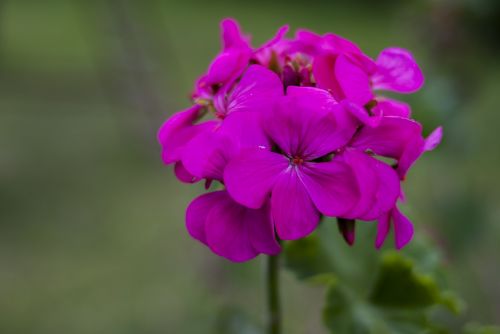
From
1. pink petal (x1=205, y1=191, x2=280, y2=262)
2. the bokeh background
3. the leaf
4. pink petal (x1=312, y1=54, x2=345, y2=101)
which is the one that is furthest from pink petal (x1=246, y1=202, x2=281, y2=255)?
the leaf

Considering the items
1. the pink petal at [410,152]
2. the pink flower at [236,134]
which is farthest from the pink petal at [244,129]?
the pink petal at [410,152]

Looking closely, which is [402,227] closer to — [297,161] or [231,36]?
[297,161]

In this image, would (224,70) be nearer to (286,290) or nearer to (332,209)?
(332,209)

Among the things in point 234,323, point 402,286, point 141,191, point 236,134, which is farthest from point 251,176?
point 141,191

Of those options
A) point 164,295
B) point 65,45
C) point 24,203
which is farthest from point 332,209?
point 65,45

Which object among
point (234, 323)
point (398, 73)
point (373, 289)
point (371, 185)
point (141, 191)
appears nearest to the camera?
point (371, 185)

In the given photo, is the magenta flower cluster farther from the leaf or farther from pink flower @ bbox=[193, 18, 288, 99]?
the leaf

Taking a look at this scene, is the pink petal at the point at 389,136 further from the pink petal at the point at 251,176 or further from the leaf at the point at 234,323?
the leaf at the point at 234,323
